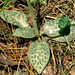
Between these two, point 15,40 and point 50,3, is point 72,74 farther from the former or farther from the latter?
point 50,3

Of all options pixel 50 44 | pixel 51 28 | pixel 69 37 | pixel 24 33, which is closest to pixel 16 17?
pixel 24 33

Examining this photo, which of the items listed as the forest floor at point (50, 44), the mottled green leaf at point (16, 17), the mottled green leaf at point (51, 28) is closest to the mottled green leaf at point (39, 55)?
the forest floor at point (50, 44)

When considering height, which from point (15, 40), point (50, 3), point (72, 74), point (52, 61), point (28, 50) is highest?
point (50, 3)

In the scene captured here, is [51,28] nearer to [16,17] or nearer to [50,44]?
[50,44]

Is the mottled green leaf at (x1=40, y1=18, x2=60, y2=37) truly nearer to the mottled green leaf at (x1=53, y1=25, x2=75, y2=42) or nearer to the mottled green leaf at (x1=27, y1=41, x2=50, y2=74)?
the mottled green leaf at (x1=53, y1=25, x2=75, y2=42)

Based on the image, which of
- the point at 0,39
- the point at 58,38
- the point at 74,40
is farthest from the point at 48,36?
the point at 0,39

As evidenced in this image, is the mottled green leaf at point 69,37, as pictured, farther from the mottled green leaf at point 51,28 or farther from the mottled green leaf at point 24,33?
the mottled green leaf at point 24,33
